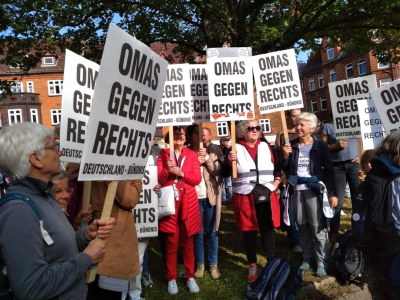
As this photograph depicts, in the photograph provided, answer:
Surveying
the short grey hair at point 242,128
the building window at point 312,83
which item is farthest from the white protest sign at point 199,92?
the building window at point 312,83

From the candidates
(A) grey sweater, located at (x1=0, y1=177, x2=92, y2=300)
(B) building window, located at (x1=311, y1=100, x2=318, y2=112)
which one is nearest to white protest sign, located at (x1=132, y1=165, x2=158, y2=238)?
(A) grey sweater, located at (x1=0, y1=177, x2=92, y2=300)

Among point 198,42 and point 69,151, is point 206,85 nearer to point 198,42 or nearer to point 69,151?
point 69,151

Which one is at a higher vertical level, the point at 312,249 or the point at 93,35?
the point at 93,35

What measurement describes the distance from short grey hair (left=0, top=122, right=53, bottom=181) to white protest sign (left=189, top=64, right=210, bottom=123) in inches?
146

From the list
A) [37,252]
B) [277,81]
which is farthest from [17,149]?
[277,81]

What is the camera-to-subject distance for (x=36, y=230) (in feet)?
6.42

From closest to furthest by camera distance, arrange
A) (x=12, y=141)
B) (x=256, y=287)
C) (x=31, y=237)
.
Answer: (x=31, y=237), (x=12, y=141), (x=256, y=287)

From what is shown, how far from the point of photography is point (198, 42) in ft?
43.6

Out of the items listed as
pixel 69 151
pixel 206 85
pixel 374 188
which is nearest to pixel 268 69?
pixel 206 85

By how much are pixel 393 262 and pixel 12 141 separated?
3.02 meters

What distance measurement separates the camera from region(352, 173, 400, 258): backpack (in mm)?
3314

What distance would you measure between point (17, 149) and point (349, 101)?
18.4 feet

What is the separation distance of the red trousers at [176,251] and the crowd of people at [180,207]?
0.01 m

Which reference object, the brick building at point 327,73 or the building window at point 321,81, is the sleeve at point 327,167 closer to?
the brick building at point 327,73
